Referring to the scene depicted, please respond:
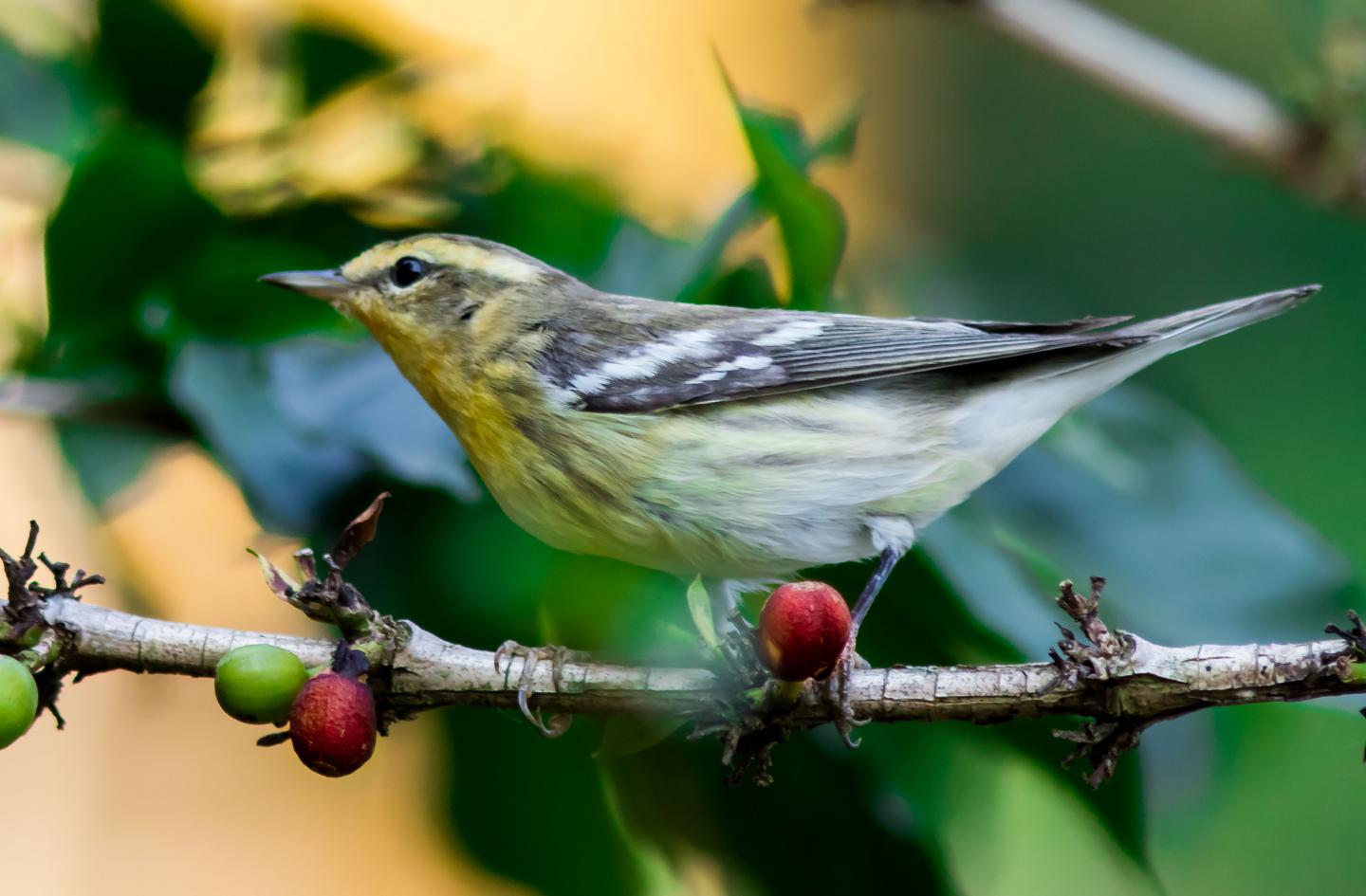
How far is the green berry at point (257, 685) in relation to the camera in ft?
4.49

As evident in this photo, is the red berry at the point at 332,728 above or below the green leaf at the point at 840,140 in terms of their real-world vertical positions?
below

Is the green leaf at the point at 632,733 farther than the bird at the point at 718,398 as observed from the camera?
No

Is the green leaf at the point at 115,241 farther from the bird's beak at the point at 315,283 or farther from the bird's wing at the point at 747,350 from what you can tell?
the bird's wing at the point at 747,350

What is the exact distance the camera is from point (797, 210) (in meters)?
2.06

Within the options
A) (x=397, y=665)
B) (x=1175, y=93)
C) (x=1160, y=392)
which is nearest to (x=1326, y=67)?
(x=1175, y=93)

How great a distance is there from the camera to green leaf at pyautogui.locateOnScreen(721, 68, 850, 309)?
2.02 meters

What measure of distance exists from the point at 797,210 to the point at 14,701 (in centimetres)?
126

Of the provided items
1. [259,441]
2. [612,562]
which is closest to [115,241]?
[259,441]

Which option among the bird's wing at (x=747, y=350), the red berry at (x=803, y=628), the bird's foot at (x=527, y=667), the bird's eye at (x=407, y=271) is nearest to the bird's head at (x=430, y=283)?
the bird's eye at (x=407, y=271)

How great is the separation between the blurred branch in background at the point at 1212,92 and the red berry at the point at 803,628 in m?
2.06

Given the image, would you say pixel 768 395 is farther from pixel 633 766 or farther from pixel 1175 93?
pixel 1175 93

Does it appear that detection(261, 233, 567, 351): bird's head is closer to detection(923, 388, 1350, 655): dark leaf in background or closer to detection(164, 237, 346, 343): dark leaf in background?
detection(164, 237, 346, 343): dark leaf in background

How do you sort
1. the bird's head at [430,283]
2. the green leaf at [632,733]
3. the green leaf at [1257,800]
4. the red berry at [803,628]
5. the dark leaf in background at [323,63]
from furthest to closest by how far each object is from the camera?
the dark leaf in background at [323,63], the bird's head at [430,283], the green leaf at [1257,800], the green leaf at [632,733], the red berry at [803,628]

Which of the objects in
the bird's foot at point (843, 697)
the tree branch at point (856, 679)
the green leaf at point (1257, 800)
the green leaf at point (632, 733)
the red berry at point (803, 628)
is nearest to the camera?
the red berry at point (803, 628)
